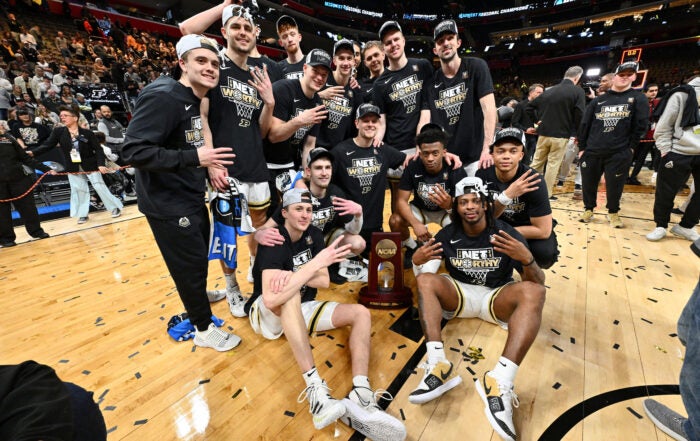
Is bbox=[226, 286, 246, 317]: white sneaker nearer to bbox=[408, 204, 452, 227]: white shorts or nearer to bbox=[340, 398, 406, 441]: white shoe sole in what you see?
bbox=[340, 398, 406, 441]: white shoe sole

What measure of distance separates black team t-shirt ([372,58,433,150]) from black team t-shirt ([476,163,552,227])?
113 centimetres

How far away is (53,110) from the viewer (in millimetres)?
8180

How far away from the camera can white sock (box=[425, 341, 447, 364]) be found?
193 centimetres

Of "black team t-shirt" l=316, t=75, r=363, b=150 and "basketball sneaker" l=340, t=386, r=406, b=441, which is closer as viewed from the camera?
"basketball sneaker" l=340, t=386, r=406, b=441

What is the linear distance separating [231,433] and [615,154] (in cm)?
575

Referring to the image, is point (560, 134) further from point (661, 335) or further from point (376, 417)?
point (376, 417)

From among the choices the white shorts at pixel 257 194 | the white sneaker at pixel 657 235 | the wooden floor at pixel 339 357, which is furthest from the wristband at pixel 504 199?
the white sneaker at pixel 657 235

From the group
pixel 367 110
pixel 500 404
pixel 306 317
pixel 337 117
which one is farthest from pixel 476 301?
pixel 337 117

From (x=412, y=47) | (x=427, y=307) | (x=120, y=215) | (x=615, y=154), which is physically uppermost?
(x=412, y=47)

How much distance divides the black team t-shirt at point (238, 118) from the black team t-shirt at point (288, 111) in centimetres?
35

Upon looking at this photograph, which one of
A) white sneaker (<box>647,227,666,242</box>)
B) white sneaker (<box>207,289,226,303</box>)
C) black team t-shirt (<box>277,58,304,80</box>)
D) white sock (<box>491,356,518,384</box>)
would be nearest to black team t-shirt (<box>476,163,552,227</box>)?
white sock (<box>491,356,518,384</box>)

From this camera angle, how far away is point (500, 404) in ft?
5.55

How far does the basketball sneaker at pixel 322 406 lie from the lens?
1.60m

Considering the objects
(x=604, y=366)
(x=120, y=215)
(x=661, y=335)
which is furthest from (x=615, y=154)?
(x=120, y=215)
